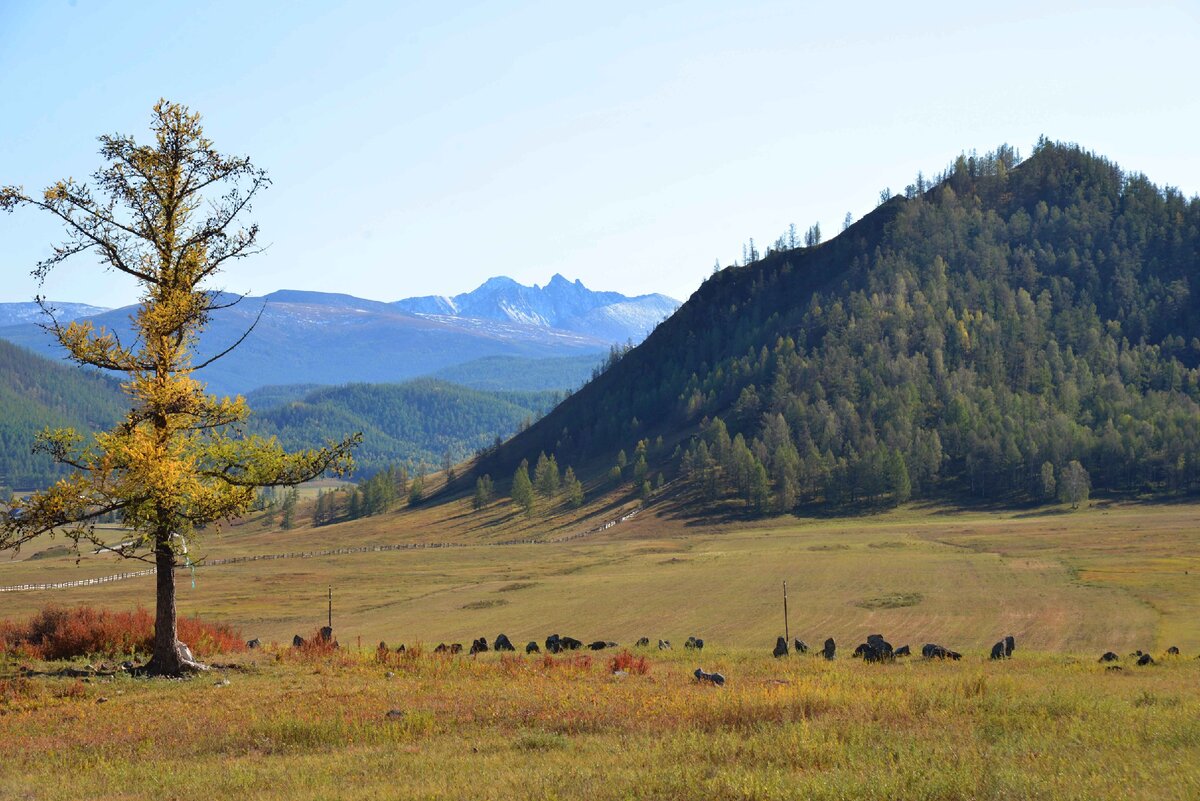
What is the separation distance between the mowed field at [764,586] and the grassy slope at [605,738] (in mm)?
22162

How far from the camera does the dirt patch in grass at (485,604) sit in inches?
2857

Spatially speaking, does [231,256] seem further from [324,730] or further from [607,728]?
[607,728]

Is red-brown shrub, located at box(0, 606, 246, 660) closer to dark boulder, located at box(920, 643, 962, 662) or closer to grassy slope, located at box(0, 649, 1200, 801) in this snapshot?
grassy slope, located at box(0, 649, 1200, 801)

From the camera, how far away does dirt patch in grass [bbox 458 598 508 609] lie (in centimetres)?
7257

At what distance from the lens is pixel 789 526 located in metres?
153

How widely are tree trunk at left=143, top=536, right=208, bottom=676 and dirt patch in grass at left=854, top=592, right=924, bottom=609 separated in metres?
46.9

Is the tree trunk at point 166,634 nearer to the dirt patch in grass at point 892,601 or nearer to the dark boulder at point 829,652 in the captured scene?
the dark boulder at point 829,652

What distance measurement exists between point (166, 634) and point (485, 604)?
4799 cm

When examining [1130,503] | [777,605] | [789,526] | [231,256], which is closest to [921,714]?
[231,256]

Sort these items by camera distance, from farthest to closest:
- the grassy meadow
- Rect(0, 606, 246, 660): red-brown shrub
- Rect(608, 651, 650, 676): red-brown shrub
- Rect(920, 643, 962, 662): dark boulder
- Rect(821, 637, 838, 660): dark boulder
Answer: Rect(821, 637, 838, 660): dark boulder < Rect(920, 643, 962, 662): dark boulder < Rect(0, 606, 246, 660): red-brown shrub < Rect(608, 651, 650, 676): red-brown shrub < the grassy meadow

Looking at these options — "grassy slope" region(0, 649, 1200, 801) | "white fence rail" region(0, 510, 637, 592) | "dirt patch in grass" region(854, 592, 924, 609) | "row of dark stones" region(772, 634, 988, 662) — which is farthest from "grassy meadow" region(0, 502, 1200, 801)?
"white fence rail" region(0, 510, 637, 592)

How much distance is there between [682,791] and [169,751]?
375 inches

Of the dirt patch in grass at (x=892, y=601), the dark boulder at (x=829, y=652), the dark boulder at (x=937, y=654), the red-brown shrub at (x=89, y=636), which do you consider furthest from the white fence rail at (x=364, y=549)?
the dark boulder at (x=937, y=654)

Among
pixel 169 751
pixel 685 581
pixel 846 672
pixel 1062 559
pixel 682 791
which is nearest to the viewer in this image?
pixel 682 791
